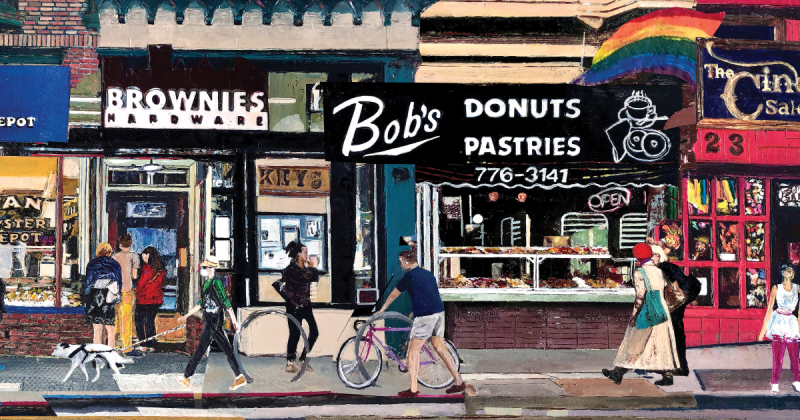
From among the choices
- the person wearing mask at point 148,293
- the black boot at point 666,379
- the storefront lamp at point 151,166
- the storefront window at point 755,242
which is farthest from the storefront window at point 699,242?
the storefront lamp at point 151,166

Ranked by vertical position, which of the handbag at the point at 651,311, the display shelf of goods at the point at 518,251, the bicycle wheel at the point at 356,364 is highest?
the display shelf of goods at the point at 518,251

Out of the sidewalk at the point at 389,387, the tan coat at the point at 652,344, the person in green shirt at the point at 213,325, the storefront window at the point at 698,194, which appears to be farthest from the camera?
the storefront window at the point at 698,194

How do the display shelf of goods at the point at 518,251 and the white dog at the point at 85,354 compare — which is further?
the display shelf of goods at the point at 518,251

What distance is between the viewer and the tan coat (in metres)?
10.4

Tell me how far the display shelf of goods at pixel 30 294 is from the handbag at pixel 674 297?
348 inches

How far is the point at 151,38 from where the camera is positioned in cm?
1134

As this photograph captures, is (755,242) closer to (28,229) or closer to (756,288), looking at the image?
(756,288)

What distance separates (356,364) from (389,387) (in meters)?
0.53

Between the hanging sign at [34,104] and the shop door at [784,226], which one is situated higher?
the hanging sign at [34,104]

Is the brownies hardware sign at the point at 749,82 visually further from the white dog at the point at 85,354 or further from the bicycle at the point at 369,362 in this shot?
the white dog at the point at 85,354

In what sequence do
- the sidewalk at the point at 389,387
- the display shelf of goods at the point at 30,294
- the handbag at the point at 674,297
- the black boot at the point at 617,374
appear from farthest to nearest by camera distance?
the display shelf of goods at the point at 30,294 → the handbag at the point at 674,297 → the black boot at the point at 617,374 → the sidewalk at the point at 389,387

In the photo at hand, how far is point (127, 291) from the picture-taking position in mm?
11430

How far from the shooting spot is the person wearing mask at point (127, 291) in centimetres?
1135

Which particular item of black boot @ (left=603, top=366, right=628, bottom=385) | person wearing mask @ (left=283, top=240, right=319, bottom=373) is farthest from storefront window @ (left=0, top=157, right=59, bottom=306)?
black boot @ (left=603, top=366, right=628, bottom=385)
